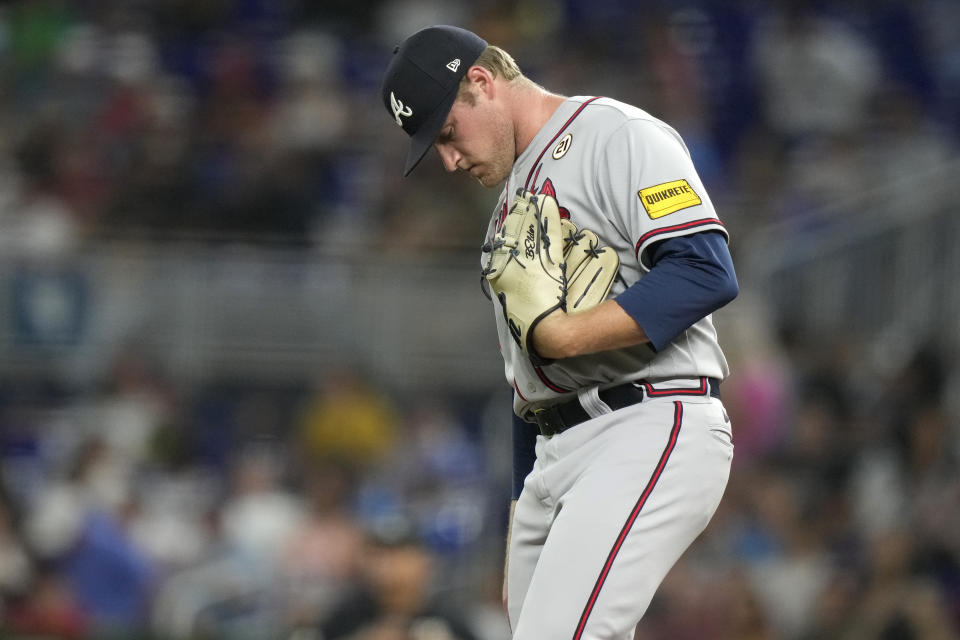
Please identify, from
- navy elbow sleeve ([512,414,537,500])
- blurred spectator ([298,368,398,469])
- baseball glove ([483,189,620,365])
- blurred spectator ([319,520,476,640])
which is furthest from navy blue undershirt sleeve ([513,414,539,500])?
blurred spectator ([298,368,398,469])

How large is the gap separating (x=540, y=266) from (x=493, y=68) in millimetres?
513

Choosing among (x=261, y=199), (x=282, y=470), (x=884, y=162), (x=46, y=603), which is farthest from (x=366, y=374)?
(x=884, y=162)

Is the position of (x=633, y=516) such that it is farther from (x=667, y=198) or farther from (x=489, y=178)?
(x=489, y=178)

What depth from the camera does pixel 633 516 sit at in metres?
2.99

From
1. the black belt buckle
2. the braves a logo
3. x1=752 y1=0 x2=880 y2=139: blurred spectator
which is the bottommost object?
x1=752 y1=0 x2=880 y2=139: blurred spectator

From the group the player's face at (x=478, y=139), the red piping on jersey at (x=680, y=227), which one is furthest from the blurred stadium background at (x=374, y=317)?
the red piping on jersey at (x=680, y=227)

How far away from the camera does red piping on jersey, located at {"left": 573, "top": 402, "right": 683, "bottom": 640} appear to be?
295cm

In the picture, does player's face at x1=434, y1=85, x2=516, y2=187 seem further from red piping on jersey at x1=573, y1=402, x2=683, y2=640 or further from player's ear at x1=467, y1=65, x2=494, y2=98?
red piping on jersey at x1=573, y1=402, x2=683, y2=640

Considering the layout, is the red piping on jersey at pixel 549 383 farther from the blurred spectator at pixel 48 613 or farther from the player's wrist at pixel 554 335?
the blurred spectator at pixel 48 613

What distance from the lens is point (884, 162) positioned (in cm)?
938

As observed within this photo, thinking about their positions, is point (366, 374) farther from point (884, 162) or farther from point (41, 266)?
point (884, 162)

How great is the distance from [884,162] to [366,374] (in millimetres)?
3623

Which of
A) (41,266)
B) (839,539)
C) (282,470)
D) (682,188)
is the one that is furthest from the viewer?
(41,266)

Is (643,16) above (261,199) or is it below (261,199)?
above
